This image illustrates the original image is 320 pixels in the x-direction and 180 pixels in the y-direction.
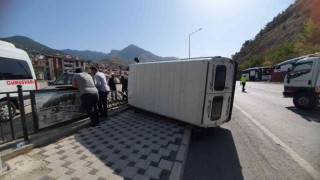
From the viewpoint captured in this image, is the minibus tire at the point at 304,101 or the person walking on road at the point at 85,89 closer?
the person walking on road at the point at 85,89

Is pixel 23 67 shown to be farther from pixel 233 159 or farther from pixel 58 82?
pixel 233 159

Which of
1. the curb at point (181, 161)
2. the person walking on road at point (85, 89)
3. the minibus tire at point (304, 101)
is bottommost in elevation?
the curb at point (181, 161)

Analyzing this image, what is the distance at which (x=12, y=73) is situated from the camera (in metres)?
6.97

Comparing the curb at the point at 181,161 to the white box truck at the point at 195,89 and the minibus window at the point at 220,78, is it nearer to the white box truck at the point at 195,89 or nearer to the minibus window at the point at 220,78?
the white box truck at the point at 195,89

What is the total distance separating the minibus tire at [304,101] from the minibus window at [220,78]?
6.55 m

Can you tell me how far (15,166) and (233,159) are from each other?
4.43 meters

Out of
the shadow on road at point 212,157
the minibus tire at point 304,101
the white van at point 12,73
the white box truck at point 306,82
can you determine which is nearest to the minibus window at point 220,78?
the shadow on road at point 212,157

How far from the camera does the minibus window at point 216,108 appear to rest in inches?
210

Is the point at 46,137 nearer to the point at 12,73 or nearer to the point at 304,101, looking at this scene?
the point at 12,73

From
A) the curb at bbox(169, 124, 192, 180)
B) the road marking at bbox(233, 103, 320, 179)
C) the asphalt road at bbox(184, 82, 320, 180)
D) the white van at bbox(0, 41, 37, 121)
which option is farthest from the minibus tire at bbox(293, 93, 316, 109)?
the white van at bbox(0, 41, 37, 121)

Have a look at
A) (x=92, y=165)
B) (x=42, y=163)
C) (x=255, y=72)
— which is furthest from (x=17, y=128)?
(x=255, y=72)

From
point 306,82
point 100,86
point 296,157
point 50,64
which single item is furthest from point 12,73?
point 50,64

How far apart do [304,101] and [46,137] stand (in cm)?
1106

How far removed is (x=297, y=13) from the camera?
6925 cm
